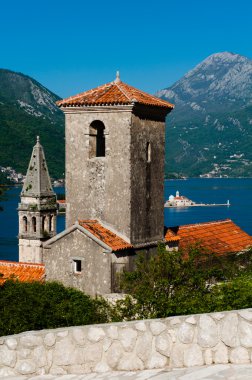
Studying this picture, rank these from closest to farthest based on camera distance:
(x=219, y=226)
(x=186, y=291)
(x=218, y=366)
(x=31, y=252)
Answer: (x=218, y=366) → (x=186, y=291) → (x=219, y=226) → (x=31, y=252)

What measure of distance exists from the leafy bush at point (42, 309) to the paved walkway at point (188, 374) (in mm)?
6925

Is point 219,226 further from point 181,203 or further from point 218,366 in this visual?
point 181,203

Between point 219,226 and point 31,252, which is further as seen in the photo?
point 31,252

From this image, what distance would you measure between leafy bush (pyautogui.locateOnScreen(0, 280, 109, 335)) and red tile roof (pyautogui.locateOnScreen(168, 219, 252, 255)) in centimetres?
699

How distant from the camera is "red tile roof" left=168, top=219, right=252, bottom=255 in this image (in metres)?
24.1

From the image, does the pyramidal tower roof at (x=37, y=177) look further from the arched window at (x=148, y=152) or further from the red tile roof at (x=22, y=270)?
the arched window at (x=148, y=152)

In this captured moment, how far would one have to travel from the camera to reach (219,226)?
2806 centimetres

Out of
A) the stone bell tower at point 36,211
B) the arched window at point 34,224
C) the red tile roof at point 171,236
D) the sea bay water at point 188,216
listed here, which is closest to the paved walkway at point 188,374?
the red tile roof at point 171,236

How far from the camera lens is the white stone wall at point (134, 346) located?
20.5 ft

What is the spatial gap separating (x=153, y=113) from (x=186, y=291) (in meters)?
8.71

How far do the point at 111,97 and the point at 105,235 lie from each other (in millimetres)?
4111

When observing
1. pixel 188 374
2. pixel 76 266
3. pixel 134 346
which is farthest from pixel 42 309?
pixel 188 374

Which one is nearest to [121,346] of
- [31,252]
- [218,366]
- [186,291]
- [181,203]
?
[218,366]

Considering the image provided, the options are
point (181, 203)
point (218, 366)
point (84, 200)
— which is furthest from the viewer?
point (181, 203)
